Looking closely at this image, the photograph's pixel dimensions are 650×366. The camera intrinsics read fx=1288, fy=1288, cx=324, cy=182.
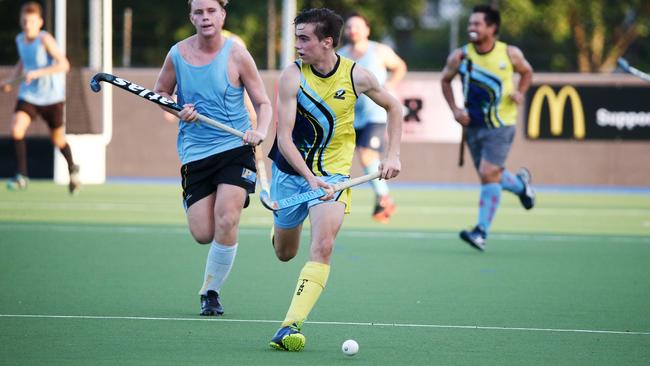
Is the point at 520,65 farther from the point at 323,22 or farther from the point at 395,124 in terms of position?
the point at 323,22

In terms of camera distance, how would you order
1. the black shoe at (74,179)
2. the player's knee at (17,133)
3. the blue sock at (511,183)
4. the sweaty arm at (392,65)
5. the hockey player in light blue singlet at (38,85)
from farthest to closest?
the black shoe at (74,179), the player's knee at (17,133), the hockey player in light blue singlet at (38,85), the sweaty arm at (392,65), the blue sock at (511,183)

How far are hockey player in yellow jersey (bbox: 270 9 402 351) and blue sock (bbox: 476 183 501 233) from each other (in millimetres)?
4418

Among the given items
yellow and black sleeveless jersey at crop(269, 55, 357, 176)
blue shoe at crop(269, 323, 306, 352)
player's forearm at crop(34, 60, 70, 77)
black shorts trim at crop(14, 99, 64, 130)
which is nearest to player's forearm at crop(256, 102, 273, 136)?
yellow and black sleeveless jersey at crop(269, 55, 357, 176)

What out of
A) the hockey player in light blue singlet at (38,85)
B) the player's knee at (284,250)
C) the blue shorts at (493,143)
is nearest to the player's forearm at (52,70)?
the hockey player in light blue singlet at (38,85)

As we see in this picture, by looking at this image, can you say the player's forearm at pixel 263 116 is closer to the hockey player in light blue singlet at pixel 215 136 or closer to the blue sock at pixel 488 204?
the hockey player in light blue singlet at pixel 215 136

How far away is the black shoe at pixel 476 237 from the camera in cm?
1128

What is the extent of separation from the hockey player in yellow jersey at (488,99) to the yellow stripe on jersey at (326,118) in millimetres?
4497

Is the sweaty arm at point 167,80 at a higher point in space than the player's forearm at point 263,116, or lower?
higher

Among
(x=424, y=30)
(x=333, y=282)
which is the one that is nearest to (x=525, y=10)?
(x=424, y=30)

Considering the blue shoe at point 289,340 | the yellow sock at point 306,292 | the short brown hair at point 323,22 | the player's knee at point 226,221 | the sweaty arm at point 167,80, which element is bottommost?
the blue shoe at point 289,340

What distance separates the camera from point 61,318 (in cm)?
730

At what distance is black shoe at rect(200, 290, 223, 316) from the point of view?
24.7ft

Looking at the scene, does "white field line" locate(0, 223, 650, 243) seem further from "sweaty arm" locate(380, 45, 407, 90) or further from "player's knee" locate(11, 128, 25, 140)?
"player's knee" locate(11, 128, 25, 140)

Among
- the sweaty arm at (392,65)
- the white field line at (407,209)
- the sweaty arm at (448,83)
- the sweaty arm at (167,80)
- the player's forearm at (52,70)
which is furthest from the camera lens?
the player's forearm at (52,70)
